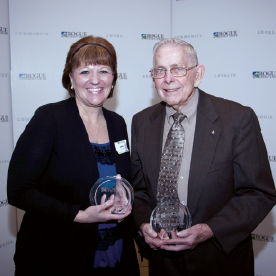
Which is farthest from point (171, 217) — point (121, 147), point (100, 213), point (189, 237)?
point (121, 147)

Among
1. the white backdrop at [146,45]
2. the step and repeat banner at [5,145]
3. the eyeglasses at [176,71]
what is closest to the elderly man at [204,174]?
the eyeglasses at [176,71]

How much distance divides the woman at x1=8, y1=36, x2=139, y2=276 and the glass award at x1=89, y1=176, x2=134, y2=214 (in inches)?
2.5

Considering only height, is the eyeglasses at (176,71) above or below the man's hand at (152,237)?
above

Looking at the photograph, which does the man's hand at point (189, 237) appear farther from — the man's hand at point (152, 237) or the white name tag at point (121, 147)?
the white name tag at point (121, 147)

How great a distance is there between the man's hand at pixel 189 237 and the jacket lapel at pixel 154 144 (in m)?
0.42

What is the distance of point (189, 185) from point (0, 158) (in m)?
2.88

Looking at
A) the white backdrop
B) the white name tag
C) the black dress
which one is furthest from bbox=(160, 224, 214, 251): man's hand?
the white backdrop

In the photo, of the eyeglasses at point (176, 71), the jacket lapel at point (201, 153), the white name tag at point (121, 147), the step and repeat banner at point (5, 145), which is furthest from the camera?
the step and repeat banner at point (5, 145)

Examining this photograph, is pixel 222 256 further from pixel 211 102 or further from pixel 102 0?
pixel 102 0

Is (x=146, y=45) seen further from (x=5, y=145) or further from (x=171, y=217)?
(x=171, y=217)

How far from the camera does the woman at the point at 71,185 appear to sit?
6.10 ft

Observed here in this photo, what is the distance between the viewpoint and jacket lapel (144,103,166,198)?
205 centimetres

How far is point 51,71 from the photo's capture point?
3.69m

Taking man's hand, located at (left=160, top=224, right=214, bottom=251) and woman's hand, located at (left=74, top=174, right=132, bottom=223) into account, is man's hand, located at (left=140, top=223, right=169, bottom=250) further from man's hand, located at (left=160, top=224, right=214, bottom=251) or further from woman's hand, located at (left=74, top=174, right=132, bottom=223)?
woman's hand, located at (left=74, top=174, right=132, bottom=223)
